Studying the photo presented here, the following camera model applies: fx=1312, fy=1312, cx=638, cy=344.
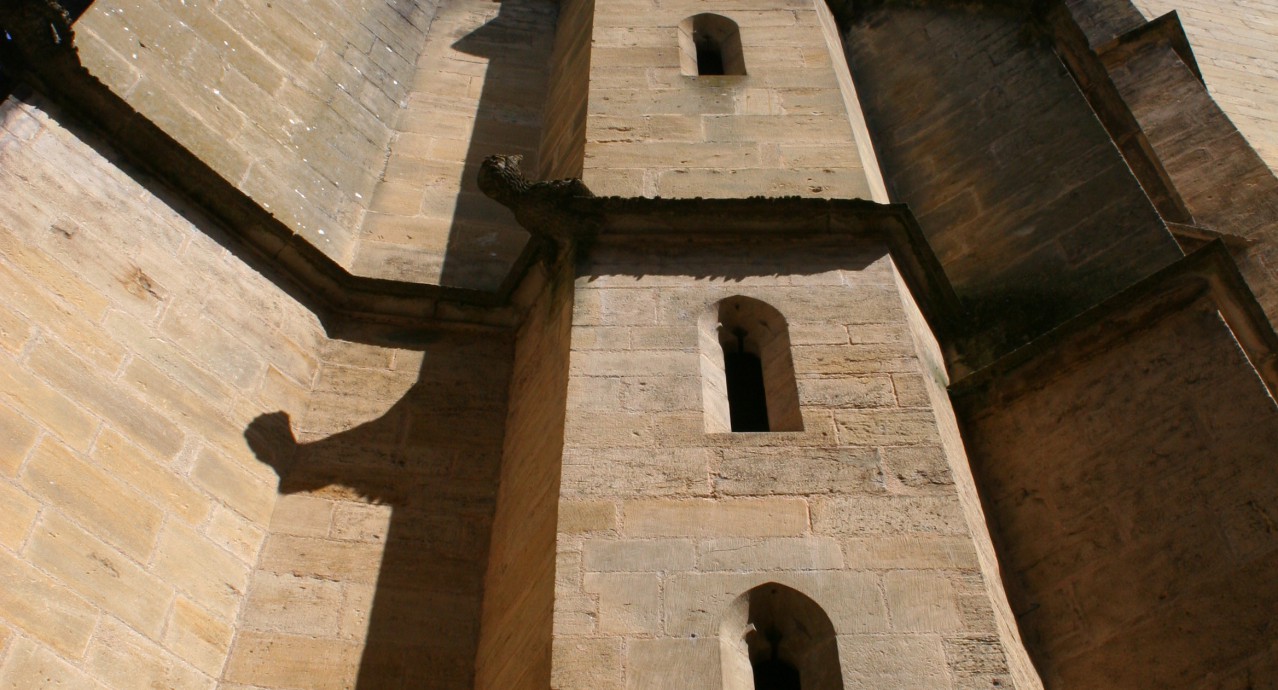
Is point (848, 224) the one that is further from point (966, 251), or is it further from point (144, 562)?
point (144, 562)

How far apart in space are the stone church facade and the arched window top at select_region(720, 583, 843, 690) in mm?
14

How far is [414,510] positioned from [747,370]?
5.59 ft

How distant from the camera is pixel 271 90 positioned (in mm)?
8016

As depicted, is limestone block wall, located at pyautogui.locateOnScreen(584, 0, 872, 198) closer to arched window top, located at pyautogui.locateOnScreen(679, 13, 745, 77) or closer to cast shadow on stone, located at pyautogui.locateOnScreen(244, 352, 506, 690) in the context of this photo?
arched window top, located at pyautogui.locateOnScreen(679, 13, 745, 77)

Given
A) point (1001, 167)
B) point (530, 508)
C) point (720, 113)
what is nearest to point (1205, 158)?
point (1001, 167)

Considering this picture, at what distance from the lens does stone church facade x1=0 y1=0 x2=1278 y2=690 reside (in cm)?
492

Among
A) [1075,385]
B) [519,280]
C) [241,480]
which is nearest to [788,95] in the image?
[519,280]

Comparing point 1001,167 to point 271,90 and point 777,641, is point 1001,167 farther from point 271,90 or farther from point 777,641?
point 777,641

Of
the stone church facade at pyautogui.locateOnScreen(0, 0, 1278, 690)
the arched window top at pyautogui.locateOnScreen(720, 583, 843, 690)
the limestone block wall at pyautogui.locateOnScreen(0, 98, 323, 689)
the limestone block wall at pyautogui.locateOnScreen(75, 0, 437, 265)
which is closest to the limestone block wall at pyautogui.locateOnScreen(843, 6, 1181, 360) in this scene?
the stone church facade at pyautogui.locateOnScreen(0, 0, 1278, 690)

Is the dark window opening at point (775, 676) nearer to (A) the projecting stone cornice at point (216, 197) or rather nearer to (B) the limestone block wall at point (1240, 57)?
(A) the projecting stone cornice at point (216, 197)

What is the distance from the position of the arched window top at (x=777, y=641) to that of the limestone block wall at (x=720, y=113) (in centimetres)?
287

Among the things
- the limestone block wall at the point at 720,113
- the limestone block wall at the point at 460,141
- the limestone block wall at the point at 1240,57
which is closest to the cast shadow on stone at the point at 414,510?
the limestone block wall at the point at 460,141

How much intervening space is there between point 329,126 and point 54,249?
8.89ft

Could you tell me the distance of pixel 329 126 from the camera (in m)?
8.25
